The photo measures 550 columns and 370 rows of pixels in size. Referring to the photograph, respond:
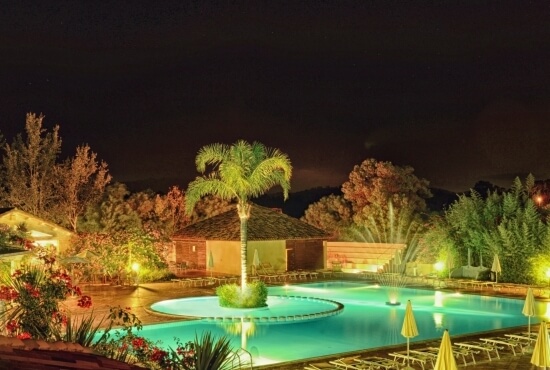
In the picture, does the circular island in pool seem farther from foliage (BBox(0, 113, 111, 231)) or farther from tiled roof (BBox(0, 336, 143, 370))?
foliage (BBox(0, 113, 111, 231))

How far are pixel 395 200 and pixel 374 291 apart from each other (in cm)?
1339

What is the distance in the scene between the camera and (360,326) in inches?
740

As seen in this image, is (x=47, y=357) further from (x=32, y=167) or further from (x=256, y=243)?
(x=32, y=167)

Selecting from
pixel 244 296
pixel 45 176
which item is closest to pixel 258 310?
pixel 244 296

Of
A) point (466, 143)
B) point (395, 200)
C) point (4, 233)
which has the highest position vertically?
point (466, 143)

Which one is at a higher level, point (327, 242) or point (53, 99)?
point (53, 99)

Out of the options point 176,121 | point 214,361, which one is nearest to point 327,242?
point 176,121

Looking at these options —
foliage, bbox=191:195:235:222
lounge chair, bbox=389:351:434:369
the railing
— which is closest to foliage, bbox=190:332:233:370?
Result: the railing

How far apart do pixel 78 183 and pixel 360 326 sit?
24.0m

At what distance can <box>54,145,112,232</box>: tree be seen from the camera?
125ft

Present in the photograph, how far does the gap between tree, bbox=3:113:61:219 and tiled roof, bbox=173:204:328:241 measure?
7.56 meters

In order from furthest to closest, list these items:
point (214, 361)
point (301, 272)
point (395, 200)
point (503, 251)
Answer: point (395, 200) → point (301, 272) → point (503, 251) → point (214, 361)

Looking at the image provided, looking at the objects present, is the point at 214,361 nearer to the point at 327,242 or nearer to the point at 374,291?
the point at 374,291

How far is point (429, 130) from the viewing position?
5025 cm
